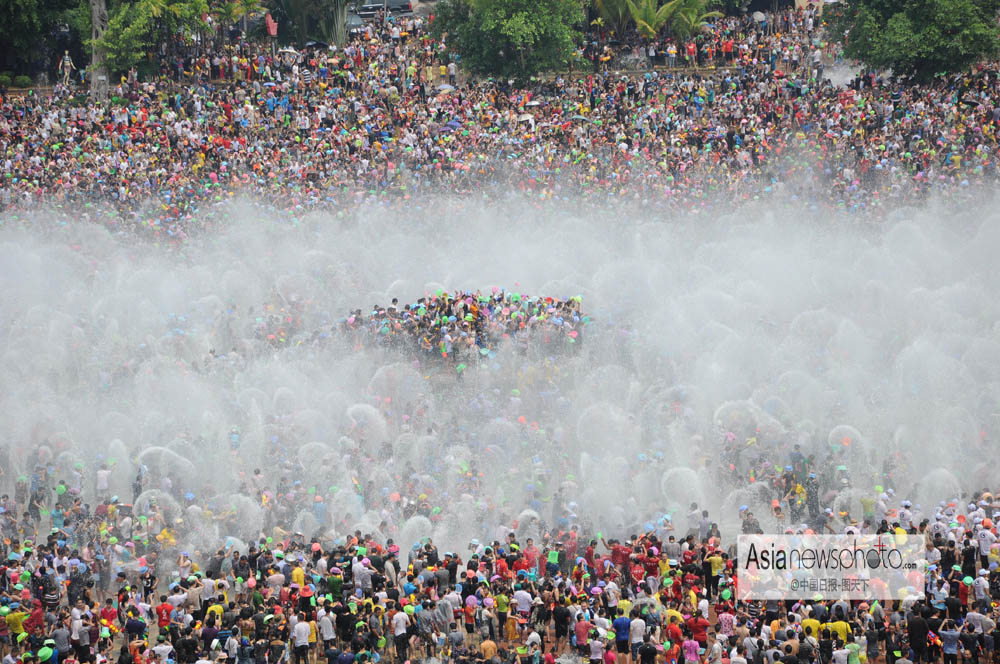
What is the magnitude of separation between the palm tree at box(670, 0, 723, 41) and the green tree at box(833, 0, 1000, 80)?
669 cm

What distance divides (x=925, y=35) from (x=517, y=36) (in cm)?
1362

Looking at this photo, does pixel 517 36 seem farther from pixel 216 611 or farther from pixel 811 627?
pixel 811 627

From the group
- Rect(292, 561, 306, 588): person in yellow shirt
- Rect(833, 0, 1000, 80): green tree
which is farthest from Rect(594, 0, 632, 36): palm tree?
Rect(292, 561, 306, 588): person in yellow shirt

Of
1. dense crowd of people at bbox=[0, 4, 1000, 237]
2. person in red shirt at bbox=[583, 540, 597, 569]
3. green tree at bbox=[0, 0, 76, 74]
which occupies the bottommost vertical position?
person in red shirt at bbox=[583, 540, 597, 569]

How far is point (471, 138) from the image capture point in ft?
137

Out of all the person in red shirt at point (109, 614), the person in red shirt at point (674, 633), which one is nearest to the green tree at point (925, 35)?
the person in red shirt at point (674, 633)

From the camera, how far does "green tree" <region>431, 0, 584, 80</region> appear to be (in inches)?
1779

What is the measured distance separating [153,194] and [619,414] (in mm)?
18693

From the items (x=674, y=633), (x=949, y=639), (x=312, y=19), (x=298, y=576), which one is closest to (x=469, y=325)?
(x=298, y=576)

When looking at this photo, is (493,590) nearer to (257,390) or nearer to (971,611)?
(971,611)

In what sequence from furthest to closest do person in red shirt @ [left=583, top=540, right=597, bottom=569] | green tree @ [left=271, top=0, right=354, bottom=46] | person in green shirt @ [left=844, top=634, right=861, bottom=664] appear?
green tree @ [left=271, top=0, right=354, bottom=46] → person in red shirt @ [left=583, top=540, right=597, bottom=569] → person in green shirt @ [left=844, top=634, right=861, bottom=664]

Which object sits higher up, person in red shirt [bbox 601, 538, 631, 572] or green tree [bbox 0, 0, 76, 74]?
green tree [bbox 0, 0, 76, 74]

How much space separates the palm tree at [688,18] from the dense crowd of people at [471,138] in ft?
8.35

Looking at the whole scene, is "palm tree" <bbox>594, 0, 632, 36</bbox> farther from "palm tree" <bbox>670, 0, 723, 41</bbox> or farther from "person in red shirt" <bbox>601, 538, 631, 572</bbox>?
"person in red shirt" <bbox>601, 538, 631, 572</bbox>
